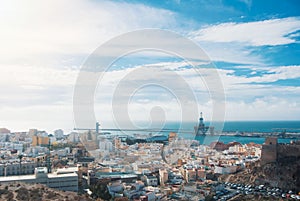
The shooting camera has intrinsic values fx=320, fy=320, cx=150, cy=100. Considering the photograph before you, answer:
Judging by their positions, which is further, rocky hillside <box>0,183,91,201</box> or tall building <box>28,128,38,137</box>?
tall building <box>28,128,38,137</box>

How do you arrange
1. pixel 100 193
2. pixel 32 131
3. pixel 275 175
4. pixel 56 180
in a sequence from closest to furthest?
pixel 100 193 → pixel 56 180 → pixel 275 175 → pixel 32 131

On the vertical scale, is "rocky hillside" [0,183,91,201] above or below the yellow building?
below

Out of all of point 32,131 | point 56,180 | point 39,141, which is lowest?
point 56,180

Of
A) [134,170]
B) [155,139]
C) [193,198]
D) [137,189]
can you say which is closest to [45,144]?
[155,139]

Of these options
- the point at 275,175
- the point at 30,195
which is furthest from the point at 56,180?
the point at 275,175

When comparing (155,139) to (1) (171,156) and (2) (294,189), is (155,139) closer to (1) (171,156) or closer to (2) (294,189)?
(1) (171,156)

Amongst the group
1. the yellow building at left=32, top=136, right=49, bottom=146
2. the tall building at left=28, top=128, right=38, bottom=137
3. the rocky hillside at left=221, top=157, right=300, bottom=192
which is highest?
the tall building at left=28, top=128, right=38, bottom=137

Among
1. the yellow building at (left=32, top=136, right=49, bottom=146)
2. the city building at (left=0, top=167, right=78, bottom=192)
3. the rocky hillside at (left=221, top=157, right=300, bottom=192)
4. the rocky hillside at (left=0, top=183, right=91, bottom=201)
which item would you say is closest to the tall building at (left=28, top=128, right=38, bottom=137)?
the yellow building at (left=32, top=136, right=49, bottom=146)

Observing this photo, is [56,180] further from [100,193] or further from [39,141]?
[39,141]

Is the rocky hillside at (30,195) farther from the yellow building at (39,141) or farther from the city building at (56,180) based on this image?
the yellow building at (39,141)

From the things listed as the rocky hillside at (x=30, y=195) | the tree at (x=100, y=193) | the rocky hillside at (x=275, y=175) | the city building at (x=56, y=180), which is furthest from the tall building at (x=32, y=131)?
the rocky hillside at (x=30, y=195)

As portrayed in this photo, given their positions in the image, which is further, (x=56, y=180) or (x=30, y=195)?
(x=56, y=180)

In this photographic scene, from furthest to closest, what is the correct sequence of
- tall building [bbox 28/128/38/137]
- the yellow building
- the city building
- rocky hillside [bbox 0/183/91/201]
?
tall building [bbox 28/128/38/137] < the yellow building < the city building < rocky hillside [bbox 0/183/91/201]

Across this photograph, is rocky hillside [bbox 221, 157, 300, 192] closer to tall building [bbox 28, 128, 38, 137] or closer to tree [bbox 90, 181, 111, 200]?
tree [bbox 90, 181, 111, 200]
